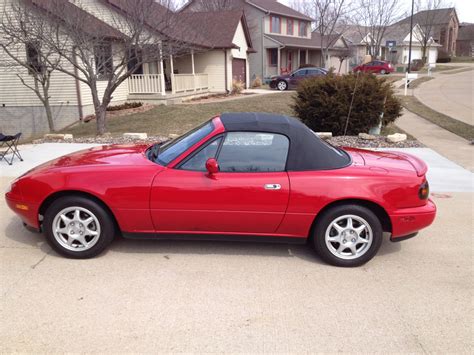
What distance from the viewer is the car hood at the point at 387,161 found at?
4.22 metres

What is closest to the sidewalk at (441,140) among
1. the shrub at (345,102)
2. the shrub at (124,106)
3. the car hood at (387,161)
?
the shrub at (345,102)

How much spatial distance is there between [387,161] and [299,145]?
1037 mm

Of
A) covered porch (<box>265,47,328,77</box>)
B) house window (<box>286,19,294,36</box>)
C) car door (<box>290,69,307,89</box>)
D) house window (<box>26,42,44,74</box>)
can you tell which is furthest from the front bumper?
house window (<box>286,19,294,36</box>)

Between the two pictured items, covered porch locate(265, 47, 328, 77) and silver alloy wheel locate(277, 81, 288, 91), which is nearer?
silver alloy wheel locate(277, 81, 288, 91)

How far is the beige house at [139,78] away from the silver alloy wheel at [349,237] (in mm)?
11345

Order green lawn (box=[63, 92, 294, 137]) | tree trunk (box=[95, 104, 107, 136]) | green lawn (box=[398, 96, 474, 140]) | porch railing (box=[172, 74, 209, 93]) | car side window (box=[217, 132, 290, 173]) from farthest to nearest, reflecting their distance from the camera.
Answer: porch railing (box=[172, 74, 209, 93]) → green lawn (box=[63, 92, 294, 137]) → tree trunk (box=[95, 104, 107, 136]) → green lawn (box=[398, 96, 474, 140]) → car side window (box=[217, 132, 290, 173])

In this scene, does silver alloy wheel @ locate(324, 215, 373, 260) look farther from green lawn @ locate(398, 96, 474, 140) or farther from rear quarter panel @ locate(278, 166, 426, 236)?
green lawn @ locate(398, 96, 474, 140)

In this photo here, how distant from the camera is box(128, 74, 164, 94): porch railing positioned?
20.6 metres

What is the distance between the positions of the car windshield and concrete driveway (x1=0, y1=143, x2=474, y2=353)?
93 centimetres

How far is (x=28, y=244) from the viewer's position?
4.46 meters

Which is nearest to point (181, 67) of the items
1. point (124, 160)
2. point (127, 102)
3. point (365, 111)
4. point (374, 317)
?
point (127, 102)

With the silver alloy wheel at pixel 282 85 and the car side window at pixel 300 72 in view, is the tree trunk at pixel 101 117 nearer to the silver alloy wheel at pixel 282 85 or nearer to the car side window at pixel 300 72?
the silver alloy wheel at pixel 282 85

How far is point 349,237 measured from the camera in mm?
3992

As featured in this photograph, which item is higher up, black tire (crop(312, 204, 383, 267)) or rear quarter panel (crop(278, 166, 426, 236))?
rear quarter panel (crop(278, 166, 426, 236))
